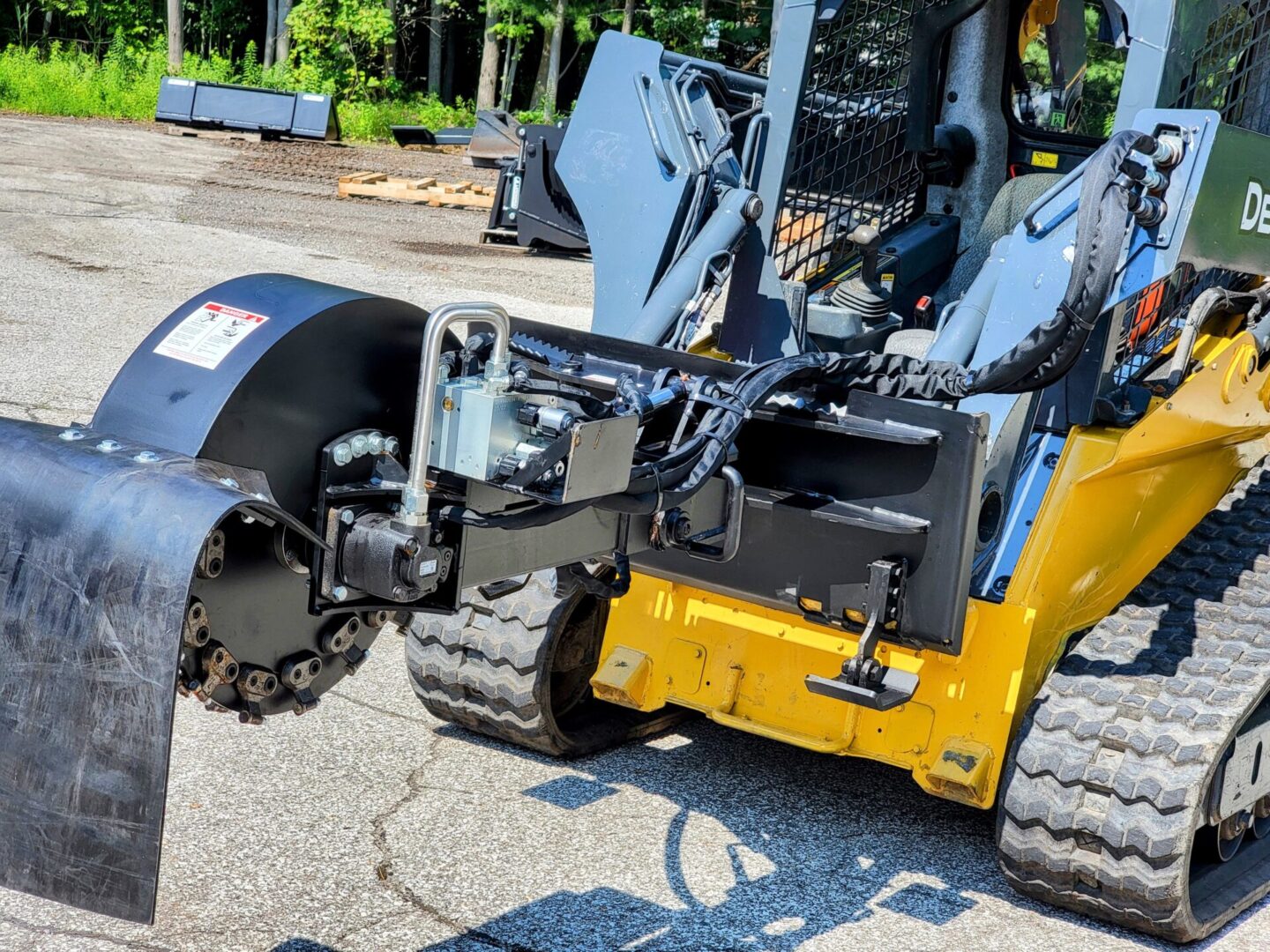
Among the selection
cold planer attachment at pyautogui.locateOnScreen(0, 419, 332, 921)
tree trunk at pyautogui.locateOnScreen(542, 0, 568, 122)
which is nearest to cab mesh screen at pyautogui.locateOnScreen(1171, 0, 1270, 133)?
cold planer attachment at pyautogui.locateOnScreen(0, 419, 332, 921)

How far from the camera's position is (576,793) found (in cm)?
434

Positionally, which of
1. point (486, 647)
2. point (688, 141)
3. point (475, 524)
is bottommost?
point (486, 647)

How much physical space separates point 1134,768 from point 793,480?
103 centimetres

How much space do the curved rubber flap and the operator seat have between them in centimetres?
290

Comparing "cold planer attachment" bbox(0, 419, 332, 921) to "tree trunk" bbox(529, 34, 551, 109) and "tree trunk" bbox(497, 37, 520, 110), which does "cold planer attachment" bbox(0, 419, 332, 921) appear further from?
"tree trunk" bbox(497, 37, 520, 110)

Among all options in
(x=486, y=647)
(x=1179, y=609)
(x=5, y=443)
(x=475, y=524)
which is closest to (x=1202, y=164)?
(x=1179, y=609)

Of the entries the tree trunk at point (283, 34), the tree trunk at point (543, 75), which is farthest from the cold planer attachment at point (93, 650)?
the tree trunk at point (283, 34)

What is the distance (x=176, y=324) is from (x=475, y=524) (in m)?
0.70

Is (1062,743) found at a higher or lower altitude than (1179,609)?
lower

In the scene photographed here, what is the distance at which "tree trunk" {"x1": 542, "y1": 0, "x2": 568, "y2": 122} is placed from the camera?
29859 millimetres

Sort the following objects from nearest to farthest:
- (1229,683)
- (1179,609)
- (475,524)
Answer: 1. (475,524)
2. (1229,683)
3. (1179,609)

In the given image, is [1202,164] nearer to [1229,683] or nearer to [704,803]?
[1229,683]

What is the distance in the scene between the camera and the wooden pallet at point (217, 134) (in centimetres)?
2402

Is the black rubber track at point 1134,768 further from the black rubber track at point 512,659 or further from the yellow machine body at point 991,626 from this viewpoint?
the black rubber track at point 512,659
